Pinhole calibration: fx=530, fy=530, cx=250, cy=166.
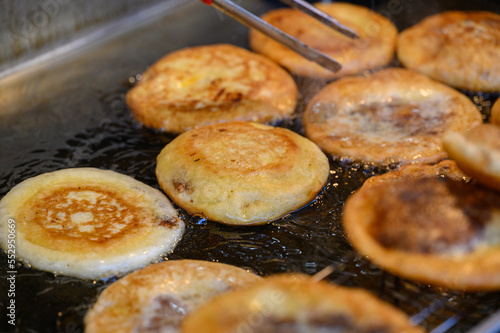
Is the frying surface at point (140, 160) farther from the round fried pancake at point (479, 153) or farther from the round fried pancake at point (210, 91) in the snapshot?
the round fried pancake at point (479, 153)

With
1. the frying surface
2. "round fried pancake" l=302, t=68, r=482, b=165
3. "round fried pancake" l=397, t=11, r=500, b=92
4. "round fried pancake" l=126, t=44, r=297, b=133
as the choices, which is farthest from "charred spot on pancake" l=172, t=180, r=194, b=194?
"round fried pancake" l=397, t=11, r=500, b=92

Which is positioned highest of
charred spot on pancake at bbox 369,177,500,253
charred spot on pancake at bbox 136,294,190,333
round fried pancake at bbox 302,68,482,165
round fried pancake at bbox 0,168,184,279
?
charred spot on pancake at bbox 369,177,500,253

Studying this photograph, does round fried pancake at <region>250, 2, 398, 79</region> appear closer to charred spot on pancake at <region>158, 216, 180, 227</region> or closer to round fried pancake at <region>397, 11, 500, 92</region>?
round fried pancake at <region>397, 11, 500, 92</region>

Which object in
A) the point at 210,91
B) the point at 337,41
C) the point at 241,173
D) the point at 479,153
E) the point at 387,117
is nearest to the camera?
the point at 479,153

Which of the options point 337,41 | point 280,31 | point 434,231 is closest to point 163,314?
point 434,231

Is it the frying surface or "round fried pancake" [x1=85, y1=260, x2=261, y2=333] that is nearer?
"round fried pancake" [x1=85, y1=260, x2=261, y2=333]

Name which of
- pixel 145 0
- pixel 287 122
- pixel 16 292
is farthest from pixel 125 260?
pixel 145 0

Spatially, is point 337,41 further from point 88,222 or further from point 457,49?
point 88,222
